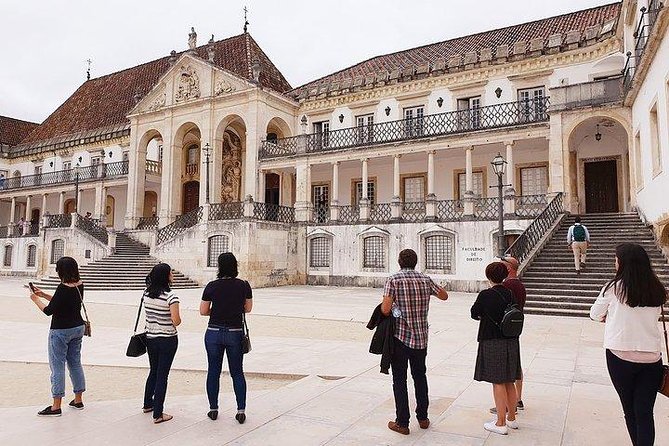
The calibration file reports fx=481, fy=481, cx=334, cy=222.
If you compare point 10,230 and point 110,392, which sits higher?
point 10,230

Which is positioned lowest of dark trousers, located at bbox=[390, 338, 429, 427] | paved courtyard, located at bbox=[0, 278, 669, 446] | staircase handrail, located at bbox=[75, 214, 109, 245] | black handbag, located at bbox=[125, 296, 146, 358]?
paved courtyard, located at bbox=[0, 278, 669, 446]

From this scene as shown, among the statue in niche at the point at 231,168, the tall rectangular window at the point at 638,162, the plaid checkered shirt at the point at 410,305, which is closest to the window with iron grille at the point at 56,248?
the statue in niche at the point at 231,168

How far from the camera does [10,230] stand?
108ft

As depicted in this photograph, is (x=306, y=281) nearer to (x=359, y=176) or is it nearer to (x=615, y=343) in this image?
(x=359, y=176)

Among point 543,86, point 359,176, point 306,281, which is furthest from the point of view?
point 359,176

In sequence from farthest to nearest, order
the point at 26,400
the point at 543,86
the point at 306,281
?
1. the point at 306,281
2. the point at 543,86
3. the point at 26,400

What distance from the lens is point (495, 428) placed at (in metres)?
4.13

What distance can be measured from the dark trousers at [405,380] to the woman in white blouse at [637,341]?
4.89 feet

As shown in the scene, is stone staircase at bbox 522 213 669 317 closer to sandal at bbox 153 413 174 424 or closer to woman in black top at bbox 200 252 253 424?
woman in black top at bbox 200 252 253 424

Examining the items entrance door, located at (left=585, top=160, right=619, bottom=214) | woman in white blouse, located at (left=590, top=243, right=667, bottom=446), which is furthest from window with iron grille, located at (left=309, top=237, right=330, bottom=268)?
woman in white blouse, located at (left=590, top=243, right=667, bottom=446)

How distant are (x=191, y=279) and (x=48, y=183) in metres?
20.0

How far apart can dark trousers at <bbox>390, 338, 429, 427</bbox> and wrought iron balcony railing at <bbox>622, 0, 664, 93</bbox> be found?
11.4 m

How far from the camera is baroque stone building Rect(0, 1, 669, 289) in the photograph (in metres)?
18.2

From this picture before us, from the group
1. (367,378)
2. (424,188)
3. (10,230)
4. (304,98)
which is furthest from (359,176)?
(10,230)
